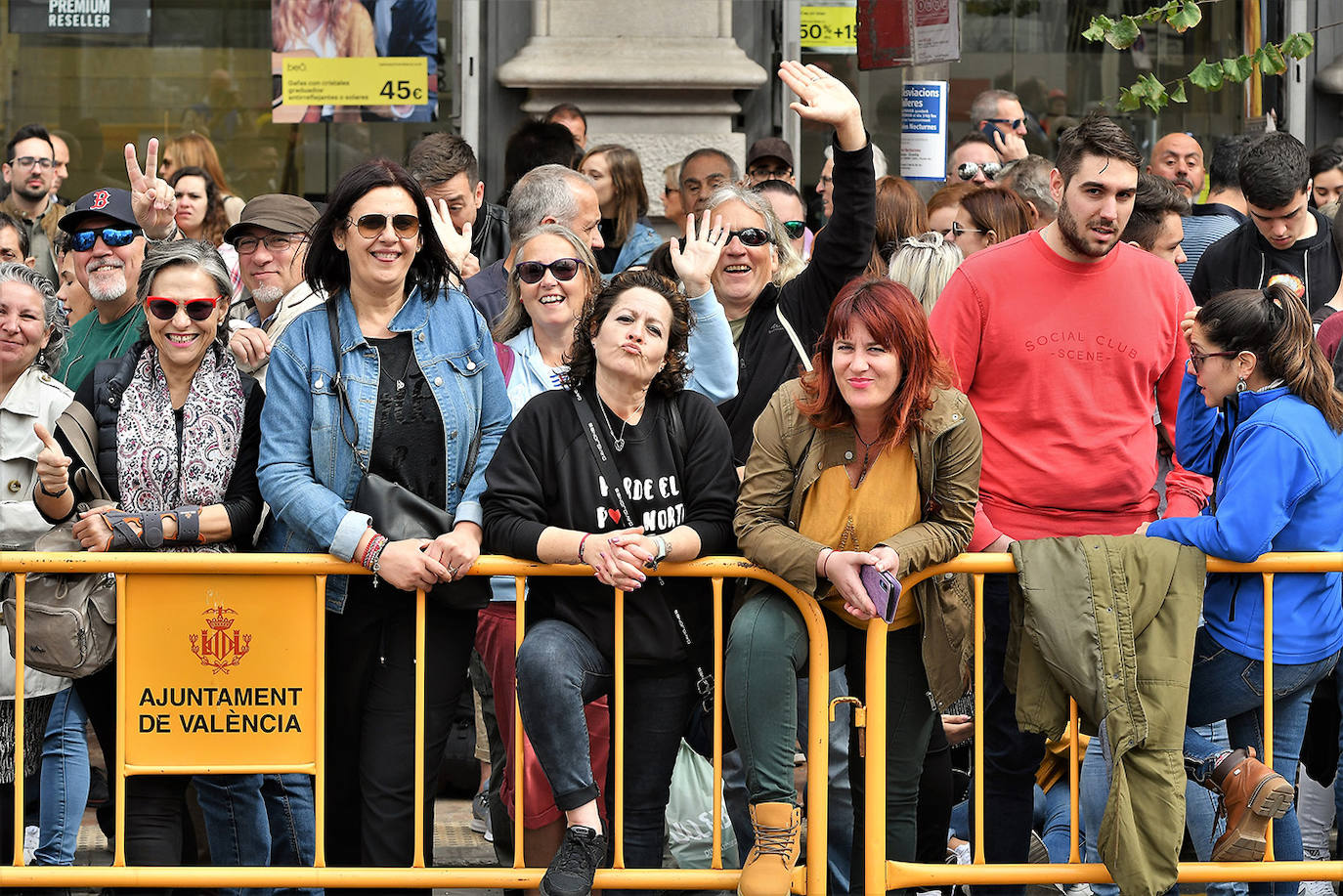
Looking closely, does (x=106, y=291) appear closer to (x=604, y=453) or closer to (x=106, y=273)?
(x=106, y=273)

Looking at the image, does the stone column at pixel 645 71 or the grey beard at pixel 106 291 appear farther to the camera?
the stone column at pixel 645 71

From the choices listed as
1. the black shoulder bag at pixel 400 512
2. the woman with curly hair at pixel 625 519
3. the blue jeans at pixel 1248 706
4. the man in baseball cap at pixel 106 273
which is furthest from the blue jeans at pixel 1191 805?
the man in baseball cap at pixel 106 273

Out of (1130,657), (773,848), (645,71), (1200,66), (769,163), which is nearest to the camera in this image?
(773,848)

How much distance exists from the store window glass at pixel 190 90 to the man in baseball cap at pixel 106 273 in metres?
3.87

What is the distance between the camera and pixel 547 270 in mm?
5375

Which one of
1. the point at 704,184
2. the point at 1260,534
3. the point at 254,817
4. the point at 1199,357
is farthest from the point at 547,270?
the point at 704,184

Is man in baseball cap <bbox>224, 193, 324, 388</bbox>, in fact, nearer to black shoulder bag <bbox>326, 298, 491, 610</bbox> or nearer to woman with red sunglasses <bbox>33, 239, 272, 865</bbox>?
woman with red sunglasses <bbox>33, 239, 272, 865</bbox>

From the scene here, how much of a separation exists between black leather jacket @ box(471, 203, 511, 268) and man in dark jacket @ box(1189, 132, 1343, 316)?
122 inches

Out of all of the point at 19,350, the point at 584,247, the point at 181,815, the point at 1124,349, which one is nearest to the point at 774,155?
the point at 584,247

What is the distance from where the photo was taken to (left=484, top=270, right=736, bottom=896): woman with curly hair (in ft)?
14.6

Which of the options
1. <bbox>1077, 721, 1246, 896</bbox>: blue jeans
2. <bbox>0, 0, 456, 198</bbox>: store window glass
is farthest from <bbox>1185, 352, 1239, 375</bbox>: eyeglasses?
<bbox>0, 0, 456, 198</bbox>: store window glass

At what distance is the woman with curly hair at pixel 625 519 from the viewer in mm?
4457

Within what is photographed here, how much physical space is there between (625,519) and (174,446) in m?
1.38

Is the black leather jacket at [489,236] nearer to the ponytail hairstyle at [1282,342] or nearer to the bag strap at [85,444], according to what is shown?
the bag strap at [85,444]
